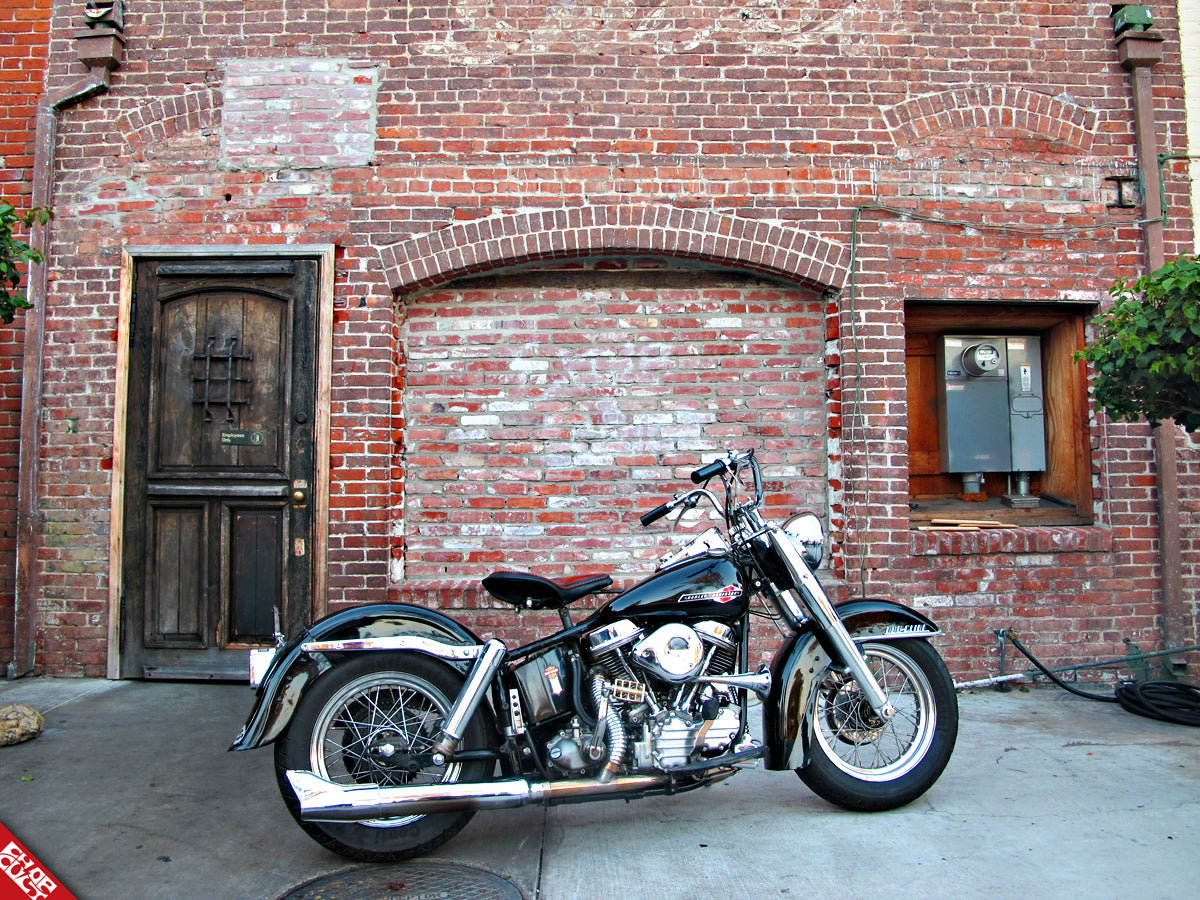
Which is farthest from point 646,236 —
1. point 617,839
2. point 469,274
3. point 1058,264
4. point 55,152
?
point 55,152

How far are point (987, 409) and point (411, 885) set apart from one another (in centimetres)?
418

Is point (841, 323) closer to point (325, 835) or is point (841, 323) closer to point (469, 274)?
point (469, 274)

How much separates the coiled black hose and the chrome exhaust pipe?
312cm

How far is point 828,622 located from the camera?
9.32 ft

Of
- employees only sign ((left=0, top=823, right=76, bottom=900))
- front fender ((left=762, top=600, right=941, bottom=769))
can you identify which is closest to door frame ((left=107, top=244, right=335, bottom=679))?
employees only sign ((left=0, top=823, right=76, bottom=900))

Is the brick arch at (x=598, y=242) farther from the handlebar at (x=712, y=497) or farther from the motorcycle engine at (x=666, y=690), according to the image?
the motorcycle engine at (x=666, y=690)

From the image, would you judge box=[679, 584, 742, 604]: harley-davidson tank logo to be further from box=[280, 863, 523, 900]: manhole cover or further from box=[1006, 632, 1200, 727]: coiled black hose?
box=[1006, 632, 1200, 727]: coiled black hose

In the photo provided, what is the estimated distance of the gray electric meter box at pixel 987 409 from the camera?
4.87 metres

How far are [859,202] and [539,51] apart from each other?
2081 mm

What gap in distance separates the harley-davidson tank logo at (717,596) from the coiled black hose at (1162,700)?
2696 mm

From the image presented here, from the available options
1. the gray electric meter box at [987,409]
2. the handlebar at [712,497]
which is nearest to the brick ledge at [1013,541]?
the gray electric meter box at [987,409]

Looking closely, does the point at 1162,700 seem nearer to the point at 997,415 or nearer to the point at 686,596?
the point at 997,415

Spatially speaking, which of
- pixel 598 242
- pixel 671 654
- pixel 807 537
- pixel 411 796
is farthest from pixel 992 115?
pixel 411 796

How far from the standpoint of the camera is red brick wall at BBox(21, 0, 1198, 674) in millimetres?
4523
